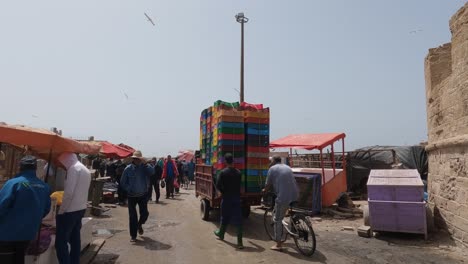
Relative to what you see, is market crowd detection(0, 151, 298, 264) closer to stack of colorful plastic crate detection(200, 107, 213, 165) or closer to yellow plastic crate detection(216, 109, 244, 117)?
→ yellow plastic crate detection(216, 109, 244, 117)

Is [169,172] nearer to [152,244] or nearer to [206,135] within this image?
[206,135]

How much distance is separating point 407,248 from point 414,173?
7.29ft

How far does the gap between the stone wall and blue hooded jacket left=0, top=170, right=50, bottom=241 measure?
25.0 ft

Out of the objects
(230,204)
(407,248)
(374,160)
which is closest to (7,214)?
(230,204)

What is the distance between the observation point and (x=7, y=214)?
386 cm

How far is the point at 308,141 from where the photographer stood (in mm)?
13109

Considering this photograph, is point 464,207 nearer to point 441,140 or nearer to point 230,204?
point 441,140

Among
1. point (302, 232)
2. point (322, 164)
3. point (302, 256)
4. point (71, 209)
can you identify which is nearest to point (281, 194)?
point (302, 232)

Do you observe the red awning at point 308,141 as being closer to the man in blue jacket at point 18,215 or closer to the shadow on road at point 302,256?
the shadow on road at point 302,256

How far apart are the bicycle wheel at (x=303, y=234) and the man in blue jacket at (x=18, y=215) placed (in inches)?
185

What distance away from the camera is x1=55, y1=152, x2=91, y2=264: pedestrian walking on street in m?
4.95

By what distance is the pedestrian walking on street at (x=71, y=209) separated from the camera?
4.95 meters

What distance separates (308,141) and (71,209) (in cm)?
953

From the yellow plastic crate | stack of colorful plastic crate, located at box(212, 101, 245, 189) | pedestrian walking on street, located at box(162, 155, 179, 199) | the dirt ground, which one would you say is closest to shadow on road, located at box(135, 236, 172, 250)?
the dirt ground
